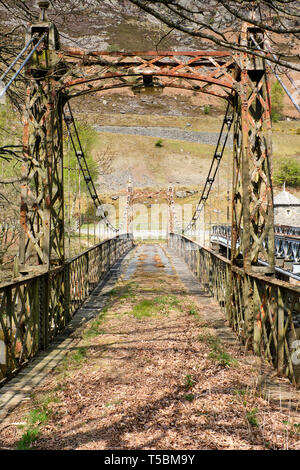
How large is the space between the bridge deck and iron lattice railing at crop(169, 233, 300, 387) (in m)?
0.25

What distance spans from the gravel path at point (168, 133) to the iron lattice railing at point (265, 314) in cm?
7896

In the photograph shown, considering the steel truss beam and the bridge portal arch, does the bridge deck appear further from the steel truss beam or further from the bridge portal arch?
the steel truss beam

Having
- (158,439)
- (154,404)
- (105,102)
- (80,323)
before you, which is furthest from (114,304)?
(105,102)

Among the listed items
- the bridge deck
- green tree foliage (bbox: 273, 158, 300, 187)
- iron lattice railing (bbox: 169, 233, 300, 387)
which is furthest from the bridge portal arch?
green tree foliage (bbox: 273, 158, 300, 187)

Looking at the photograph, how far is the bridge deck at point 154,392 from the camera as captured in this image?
3066 millimetres

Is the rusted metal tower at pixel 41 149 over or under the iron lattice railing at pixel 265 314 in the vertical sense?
over

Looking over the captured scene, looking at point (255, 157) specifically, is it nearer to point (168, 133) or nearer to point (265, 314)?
point (265, 314)

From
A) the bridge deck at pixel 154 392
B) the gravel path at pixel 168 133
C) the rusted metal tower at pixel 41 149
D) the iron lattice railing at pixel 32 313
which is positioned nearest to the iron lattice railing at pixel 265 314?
the bridge deck at pixel 154 392

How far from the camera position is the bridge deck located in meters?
3.07

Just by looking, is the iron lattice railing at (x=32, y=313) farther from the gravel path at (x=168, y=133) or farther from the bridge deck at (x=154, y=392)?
the gravel path at (x=168, y=133)

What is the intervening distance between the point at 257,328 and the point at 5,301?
130 inches

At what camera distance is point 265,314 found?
5477 millimetres

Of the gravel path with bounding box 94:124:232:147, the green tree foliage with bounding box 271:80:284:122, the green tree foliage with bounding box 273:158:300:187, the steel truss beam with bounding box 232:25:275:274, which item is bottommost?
the steel truss beam with bounding box 232:25:275:274

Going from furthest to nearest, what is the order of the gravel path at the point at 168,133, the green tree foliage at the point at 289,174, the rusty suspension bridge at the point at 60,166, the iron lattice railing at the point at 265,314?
the gravel path at the point at 168,133
the green tree foliage at the point at 289,174
the rusty suspension bridge at the point at 60,166
the iron lattice railing at the point at 265,314
